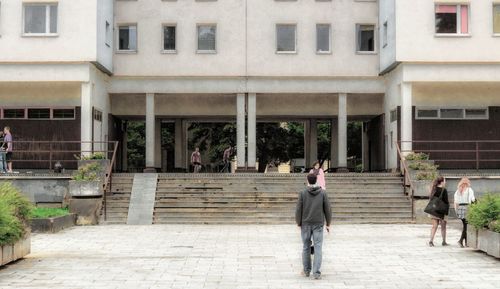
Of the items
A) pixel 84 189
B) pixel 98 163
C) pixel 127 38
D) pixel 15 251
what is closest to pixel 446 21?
pixel 127 38

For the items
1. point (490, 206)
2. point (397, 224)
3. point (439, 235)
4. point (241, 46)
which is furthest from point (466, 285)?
point (241, 46)

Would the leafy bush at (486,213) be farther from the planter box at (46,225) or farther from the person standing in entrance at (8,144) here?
the person standing in entrance at (8,144)

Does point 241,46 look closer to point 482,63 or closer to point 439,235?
point 482,63

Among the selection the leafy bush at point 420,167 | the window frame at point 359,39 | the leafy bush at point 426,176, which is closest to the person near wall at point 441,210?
the leafy bush at point 426,176

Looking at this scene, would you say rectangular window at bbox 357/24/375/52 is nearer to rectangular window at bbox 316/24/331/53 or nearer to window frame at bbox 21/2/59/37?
rectangular window at bbox 316/24/331/53

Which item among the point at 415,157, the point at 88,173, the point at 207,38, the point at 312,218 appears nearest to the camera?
the point at 312,218

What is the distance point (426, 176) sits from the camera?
27.2m

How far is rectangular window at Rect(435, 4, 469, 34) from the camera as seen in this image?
32.0 m

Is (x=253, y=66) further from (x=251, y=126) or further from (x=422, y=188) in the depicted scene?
(x=422, y=188)

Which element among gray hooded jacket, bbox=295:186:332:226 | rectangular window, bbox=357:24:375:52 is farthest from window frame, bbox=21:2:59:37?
gray hooded jacket, bbox=295:186:332:226

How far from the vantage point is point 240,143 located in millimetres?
34812

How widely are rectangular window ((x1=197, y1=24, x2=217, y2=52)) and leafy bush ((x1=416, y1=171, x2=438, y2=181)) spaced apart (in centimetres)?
1268

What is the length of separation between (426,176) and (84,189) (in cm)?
1213

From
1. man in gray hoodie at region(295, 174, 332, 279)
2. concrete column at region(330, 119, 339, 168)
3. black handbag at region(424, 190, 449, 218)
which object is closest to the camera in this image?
man in gray hoodie at region(295, 174, 332, 279)
